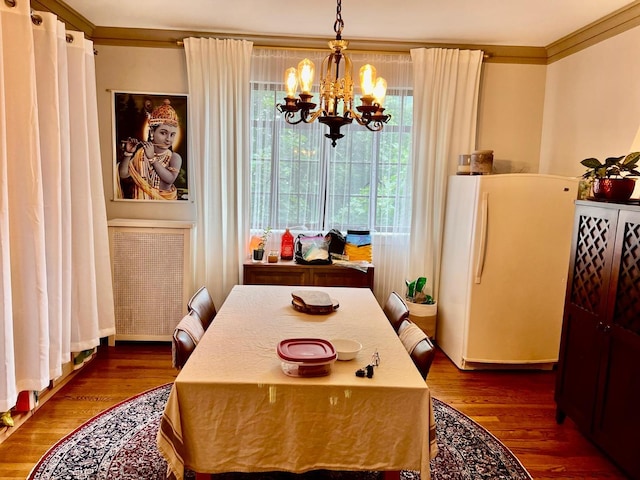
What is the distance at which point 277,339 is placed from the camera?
86.9 inches

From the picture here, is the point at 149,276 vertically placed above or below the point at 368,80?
below

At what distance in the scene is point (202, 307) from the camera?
2.63 m

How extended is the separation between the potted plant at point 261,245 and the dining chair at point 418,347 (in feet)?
5.70

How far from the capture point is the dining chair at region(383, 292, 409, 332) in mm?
2609

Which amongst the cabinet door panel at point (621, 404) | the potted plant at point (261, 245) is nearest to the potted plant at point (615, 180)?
the cabinet door panel at point (621, 404)

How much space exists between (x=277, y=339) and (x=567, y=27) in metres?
3.14

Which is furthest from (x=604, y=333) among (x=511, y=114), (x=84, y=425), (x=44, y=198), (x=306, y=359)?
(x=44, y=198)

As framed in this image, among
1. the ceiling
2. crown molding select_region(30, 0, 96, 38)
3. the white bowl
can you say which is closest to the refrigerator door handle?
the ceiling

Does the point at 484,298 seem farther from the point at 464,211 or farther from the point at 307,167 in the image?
the point at 307,167

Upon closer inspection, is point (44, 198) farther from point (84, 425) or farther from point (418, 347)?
point (418, 347)

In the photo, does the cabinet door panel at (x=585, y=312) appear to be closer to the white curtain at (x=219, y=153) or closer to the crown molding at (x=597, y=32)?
the crown molding at (x=597, y=32)

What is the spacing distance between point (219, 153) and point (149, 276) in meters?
1.15

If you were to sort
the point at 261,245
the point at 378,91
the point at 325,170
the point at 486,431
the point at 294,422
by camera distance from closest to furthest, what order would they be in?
the point at 294,422 < the point at 378,91 < the point at 486,431 < the point at 261,245 < the point at 325,170

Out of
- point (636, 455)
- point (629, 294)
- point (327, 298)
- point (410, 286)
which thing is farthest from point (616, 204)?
point (410, 286)
